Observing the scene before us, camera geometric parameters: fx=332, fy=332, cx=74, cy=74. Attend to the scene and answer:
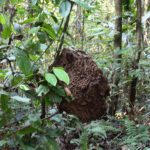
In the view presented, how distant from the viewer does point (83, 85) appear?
2.62 metres

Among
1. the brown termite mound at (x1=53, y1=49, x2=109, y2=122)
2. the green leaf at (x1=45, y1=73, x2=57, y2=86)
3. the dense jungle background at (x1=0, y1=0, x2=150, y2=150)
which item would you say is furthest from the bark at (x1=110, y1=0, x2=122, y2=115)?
the green leaf at (x1=45, y1=73, x2=57, y2=86)

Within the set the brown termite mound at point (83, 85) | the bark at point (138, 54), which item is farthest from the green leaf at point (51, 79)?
the bark at point (138, 54)

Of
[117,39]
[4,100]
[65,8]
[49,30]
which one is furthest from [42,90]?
[117,39]

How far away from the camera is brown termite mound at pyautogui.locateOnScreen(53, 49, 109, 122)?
2.49 metres

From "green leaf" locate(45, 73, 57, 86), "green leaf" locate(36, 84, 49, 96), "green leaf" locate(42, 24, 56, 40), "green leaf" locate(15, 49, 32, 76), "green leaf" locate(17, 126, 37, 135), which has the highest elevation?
"green leaf" locate(42, 24, 56, 40)

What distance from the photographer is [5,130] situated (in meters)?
1.96

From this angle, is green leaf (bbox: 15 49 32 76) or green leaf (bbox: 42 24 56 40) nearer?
green leaf (bbox: 15 49 32 76)

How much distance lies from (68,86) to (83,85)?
0.13m

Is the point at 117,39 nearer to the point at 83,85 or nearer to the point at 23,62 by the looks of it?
the point at 83,85

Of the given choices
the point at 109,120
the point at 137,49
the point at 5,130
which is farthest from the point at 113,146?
the point at 5,130

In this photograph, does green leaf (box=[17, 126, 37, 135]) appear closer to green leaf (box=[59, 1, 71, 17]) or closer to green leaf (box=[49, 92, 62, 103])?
green leaf (box=[49, 92, 62, 103])

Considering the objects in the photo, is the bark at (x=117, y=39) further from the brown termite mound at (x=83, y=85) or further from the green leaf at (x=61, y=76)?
the green leaf at (x=61, y=76)

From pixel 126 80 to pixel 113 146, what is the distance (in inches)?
31.5

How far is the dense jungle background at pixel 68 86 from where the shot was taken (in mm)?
1868
